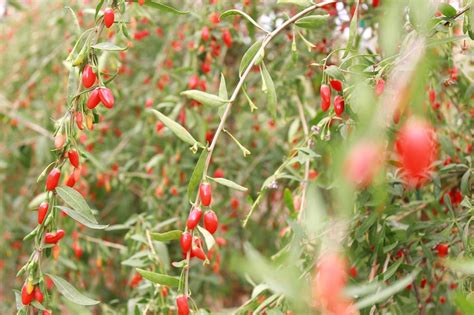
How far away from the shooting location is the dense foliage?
637 mm

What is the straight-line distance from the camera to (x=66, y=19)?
2098 millimetres

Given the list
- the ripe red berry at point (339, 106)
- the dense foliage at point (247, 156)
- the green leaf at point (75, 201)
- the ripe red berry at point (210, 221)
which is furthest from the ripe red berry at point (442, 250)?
the green leaf at point (75, 201)

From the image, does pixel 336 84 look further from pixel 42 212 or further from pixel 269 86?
pixel 42 212

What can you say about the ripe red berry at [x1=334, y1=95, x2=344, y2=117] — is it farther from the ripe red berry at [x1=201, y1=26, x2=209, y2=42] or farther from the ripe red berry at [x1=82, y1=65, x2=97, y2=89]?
the ripe red berry at [x1=201, y1=26, x2=209, y2=42]

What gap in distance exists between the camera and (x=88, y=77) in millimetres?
952

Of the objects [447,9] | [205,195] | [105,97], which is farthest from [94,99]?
[447,9]

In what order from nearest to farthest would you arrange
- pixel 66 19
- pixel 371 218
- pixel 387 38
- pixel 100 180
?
pixel 387 38 → pixel 371 218 → pixel 100 180 → pixel 66 19

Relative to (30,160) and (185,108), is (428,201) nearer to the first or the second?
(185,108)

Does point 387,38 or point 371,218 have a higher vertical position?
point 387,38

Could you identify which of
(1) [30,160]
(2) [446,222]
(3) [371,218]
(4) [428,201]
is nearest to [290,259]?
(3) [371,218]

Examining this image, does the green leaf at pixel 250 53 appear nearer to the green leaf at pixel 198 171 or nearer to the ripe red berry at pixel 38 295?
the green leaf at pixel 198 171

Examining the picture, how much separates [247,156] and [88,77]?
2.87ft

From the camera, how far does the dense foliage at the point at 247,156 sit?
637 mm

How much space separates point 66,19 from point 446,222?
1458mm
